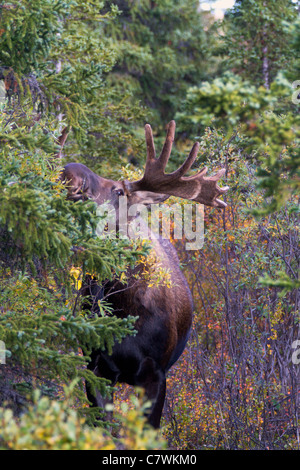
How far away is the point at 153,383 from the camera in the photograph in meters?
6.52

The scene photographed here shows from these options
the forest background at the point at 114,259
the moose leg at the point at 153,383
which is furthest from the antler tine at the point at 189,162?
the moose leg at the point at 153,383

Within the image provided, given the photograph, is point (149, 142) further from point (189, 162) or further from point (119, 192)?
point (119, 192)

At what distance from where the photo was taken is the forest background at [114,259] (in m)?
3.98

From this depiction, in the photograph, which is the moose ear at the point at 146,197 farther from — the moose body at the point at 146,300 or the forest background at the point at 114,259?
the forest background at the point at 114,259

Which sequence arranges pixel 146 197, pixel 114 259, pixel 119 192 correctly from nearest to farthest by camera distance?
pixel 114 259 → pixel 119 192 → pixel 146 197

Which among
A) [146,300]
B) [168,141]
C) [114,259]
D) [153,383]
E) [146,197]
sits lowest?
[153,383]

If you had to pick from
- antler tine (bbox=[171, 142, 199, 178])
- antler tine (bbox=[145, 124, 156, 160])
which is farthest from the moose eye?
antler tine (bbox=[171, 142, 199, 178])

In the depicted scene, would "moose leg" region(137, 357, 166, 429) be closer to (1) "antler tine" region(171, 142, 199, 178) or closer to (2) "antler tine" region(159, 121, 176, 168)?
(1) "antler tine" region(171, 142, 199, 178)

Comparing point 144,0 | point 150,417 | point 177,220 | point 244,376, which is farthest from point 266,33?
point 150,417

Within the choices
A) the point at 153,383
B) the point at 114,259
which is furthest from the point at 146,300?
the point at 114,259

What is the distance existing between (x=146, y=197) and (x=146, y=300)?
47.5 inches

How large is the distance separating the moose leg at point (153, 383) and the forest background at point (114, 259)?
0.51 m

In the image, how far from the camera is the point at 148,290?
6824mm

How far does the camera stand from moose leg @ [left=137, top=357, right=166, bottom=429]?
6.51 metres
